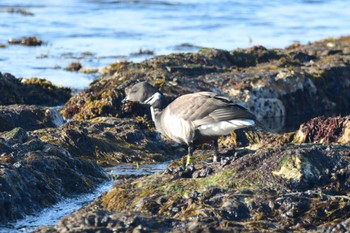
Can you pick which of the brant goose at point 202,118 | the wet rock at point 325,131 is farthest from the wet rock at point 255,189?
the wet rock at point 325,131

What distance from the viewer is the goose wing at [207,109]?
30.2 feet

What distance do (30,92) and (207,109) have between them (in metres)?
8.15

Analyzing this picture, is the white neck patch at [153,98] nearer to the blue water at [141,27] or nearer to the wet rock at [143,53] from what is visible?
the blue water at [141,27]

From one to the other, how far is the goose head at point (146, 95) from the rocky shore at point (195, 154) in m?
0.76

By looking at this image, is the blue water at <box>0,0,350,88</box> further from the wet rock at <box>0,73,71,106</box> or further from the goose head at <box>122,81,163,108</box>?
the goose head at <box>122,81,163,108</box>

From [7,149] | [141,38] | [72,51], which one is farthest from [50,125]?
[141,38]

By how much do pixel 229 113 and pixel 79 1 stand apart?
40612 millimetres

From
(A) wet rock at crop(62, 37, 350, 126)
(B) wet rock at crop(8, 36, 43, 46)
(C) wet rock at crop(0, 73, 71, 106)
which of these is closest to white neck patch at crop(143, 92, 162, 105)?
(A) wet rock at crop(62, 37, 350, 126)

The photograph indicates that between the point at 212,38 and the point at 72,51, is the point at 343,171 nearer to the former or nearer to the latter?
the point at 72,51

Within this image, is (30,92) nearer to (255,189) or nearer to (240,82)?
(240,82)

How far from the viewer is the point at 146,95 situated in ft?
34.3

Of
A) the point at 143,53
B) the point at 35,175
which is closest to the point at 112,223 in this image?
the point at 35,175

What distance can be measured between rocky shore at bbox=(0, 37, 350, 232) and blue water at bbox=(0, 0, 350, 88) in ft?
16.9

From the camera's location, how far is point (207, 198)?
7262 millimetres
